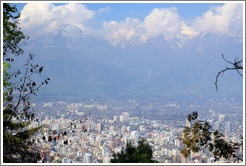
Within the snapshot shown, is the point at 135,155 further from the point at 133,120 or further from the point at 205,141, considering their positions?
the point at 133,120

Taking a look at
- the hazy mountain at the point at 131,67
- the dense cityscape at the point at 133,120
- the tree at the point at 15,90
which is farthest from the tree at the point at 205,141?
the hazy mountain at the point at 131,67

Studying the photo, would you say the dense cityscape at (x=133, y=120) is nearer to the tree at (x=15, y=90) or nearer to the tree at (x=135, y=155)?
the tree at (x=15, y=90)

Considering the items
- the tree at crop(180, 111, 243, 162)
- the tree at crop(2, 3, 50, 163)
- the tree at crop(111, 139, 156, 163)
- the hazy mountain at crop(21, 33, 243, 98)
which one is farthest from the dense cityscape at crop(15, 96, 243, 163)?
the hazy mountain at crop(21, 33, 243, 98)

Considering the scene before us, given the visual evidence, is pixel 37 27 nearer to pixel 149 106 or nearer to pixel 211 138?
pixel 211 138

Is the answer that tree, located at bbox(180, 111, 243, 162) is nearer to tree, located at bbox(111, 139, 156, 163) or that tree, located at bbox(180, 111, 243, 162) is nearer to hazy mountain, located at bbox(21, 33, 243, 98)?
tree, located at bbox(111, 139, 156, 163)

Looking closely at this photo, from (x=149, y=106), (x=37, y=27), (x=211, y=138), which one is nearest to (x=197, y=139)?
(x=211, y=138)

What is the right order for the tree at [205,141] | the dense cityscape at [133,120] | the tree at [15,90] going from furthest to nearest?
the dense cityscape at [133,120]
the tree at [15,90]
the tree at [205,141]
